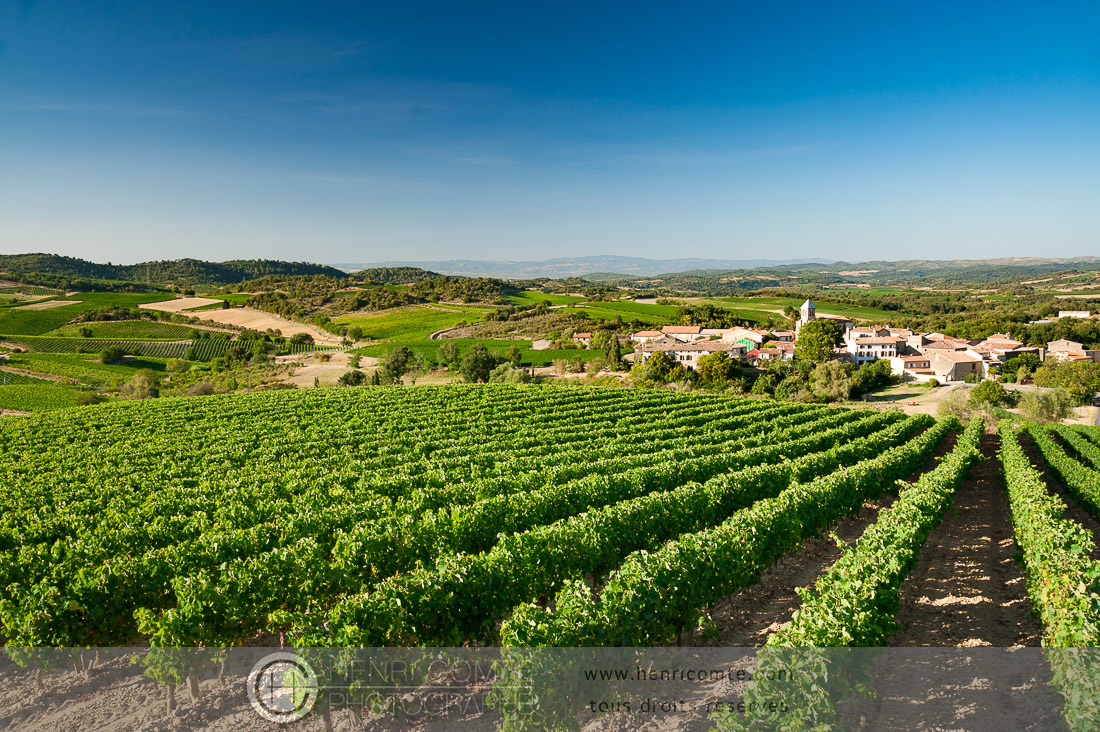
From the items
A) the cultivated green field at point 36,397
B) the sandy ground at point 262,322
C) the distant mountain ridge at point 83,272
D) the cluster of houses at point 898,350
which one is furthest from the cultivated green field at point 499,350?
the distant mountain ridge at point 83,272

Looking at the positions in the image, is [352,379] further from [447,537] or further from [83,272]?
[83,272]

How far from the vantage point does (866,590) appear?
8.20 meters

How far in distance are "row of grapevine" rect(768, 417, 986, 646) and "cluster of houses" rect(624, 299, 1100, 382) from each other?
66605 millimetres

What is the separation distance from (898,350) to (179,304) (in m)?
169

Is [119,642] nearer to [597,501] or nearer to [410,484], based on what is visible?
[410,484]

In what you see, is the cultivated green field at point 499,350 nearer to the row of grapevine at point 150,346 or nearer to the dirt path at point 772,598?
the row of grapevine at point 150,346

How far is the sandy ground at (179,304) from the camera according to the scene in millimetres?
123562

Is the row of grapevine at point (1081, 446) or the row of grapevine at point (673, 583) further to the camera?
the row of grapevine at point (1081, 446)

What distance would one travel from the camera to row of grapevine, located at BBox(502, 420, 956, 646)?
7.48 metres

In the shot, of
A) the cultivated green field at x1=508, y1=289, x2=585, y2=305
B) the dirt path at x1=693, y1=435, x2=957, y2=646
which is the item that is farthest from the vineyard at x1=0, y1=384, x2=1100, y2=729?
the cultivated green field at x1=508, y1=289, x2=585, y2=305

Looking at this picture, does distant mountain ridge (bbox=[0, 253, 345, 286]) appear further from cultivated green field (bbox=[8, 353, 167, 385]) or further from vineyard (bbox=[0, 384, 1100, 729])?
vineyard (bbox=[0, 384, 1100, 729])

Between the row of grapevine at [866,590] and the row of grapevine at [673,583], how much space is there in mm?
1561

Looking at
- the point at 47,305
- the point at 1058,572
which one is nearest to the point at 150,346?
the point at 47,305

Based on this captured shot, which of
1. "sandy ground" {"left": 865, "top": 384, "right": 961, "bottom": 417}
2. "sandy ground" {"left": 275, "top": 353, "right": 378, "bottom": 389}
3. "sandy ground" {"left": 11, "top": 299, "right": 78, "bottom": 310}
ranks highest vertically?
"sandy ground" {"left": 11, "top": 299, "right": 78, "bottom": 310}
